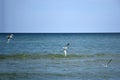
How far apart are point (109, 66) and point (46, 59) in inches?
303

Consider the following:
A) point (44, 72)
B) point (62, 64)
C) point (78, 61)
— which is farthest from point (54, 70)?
point (78, 61)

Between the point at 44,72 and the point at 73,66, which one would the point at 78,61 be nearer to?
the point at 73,66

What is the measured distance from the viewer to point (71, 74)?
1532 inches

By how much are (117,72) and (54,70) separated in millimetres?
4794

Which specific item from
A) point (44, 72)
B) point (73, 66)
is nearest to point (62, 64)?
point (73, 66)

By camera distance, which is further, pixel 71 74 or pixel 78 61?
pixel 78 61

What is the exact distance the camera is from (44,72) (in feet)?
131

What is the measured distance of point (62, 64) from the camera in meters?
45.4

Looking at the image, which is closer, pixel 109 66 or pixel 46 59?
pixel 109 66

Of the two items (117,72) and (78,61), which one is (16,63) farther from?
(117,72)

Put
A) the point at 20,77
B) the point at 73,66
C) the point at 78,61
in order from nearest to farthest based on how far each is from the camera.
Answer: the point at 20,77 → the point at 73,66 → the point at 78,61

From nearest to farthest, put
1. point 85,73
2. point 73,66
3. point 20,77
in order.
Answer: point 20,77, point 85,73, point 73,66

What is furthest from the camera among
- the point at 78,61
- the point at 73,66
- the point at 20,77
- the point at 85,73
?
the point at 78,61

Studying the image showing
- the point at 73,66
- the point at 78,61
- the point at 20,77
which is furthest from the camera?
the point at 78,61
